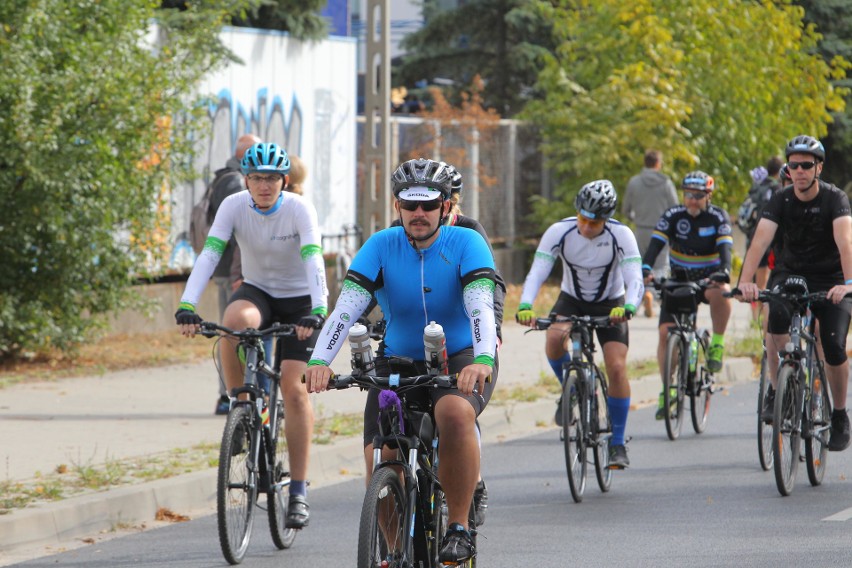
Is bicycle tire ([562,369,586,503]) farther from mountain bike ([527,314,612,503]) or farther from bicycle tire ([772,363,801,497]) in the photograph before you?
bicycle tire ([772,363,801,497])

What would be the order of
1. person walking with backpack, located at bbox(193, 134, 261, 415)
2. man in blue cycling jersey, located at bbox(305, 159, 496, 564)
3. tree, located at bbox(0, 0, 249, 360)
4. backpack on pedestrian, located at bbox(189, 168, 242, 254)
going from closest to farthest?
1. man in blue cycling jersey, located at bbox(305, 159, 496, 564)
2. person walking with backpack, located at bbox(193, 134, 261, 415)
3. backpack on pedestrian, located at bbox(189, 168, 242, 254)
4. tree, located at bbox(0, 0, 249, 360)

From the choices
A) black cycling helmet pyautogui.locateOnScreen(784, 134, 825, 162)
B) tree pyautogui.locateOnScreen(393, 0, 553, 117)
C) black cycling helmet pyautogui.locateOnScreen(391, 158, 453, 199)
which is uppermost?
tree pyautogui.locateOnScreen(393, 0, 553, 117)

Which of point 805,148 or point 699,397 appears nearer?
point 805,148

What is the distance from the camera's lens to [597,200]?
9.18 metres

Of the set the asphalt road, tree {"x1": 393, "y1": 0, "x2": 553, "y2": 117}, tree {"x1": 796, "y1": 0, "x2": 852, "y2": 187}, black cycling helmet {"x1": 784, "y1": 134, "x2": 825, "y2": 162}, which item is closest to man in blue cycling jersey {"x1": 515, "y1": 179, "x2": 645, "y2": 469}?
the asphalt road

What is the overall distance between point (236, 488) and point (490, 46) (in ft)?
83.1

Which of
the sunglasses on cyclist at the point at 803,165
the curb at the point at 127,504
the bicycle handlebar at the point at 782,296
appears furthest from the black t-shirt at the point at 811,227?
the curb at the point at 127,504

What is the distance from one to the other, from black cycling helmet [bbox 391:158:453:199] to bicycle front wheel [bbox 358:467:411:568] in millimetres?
1080

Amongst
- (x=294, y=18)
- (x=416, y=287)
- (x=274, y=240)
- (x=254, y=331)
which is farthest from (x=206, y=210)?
(x=294, y=18)

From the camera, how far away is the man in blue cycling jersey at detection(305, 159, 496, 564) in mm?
5711

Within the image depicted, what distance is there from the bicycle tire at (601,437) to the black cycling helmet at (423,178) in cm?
349

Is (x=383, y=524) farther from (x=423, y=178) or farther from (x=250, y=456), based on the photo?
(x=250, y=456)

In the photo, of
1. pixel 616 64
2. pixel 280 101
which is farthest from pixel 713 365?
pixel 616 64

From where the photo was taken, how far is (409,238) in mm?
5918
